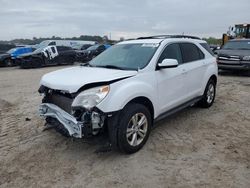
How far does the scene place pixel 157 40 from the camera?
17.1ft

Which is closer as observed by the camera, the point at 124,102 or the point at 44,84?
the point at 124,102

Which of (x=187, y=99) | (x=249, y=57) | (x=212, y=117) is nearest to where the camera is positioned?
(x=187, y=99)

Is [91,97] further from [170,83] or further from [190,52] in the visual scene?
[190,52]

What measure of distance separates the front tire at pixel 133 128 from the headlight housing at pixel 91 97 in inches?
16.6

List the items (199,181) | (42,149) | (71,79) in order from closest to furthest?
(199,181)
(71,79)
(42,149)

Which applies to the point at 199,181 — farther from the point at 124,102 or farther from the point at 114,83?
the point at 114,83

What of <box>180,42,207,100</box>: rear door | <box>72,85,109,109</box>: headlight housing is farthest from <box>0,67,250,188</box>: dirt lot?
<box>72,85,109,109</box>: headlight housing

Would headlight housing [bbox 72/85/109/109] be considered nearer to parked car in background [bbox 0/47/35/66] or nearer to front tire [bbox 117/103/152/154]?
front tire [bbox 117/103/152/154]

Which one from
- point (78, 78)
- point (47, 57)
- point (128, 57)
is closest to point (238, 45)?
point (128, 57)

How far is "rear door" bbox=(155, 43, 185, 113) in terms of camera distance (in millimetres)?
4746

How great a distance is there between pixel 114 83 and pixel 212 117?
9.81 ft

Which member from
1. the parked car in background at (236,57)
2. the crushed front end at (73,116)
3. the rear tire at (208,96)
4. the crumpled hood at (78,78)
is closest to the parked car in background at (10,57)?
the parked car in background at (236,57)

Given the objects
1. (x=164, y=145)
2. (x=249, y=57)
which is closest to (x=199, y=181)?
(x=164, y=145)

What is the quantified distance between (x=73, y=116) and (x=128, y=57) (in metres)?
1.65
